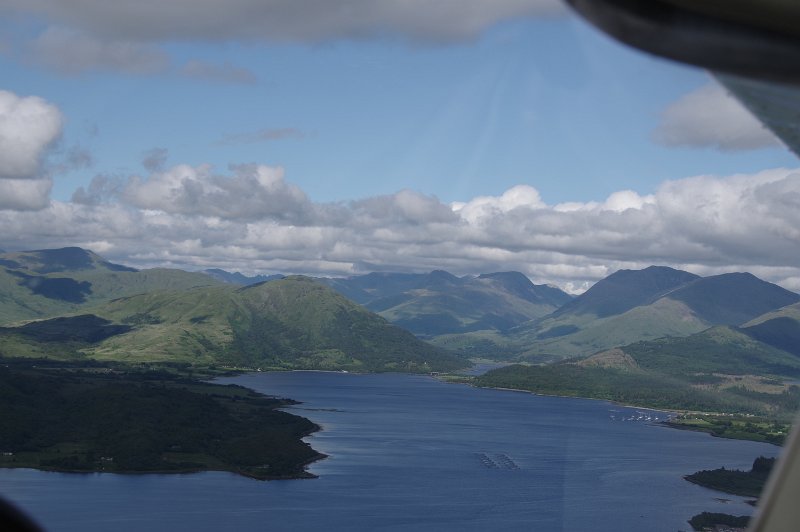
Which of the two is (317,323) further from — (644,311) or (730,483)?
(730,483)

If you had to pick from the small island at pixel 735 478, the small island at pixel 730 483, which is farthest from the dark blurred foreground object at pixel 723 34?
the small island at pixel 735 478

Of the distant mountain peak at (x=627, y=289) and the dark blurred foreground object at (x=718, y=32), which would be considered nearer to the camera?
the dark blurred foreground object at (x=718, y=32)

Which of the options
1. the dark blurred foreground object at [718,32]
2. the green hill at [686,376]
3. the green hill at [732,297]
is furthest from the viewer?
the green hill at [732,297]

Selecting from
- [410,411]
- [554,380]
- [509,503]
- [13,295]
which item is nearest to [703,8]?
[509,503]

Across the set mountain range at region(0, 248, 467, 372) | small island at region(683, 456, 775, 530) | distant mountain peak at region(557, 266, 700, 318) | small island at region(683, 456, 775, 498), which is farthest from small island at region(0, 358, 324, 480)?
distant mountain peak at region(557, 266, 700, 318)

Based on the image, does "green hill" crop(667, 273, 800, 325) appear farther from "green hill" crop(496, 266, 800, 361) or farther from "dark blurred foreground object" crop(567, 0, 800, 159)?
"dark blurred foreground object" crop(567, 0, 800, 159)

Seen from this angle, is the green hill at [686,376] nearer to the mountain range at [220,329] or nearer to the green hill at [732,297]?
the green hill at [732,297]
